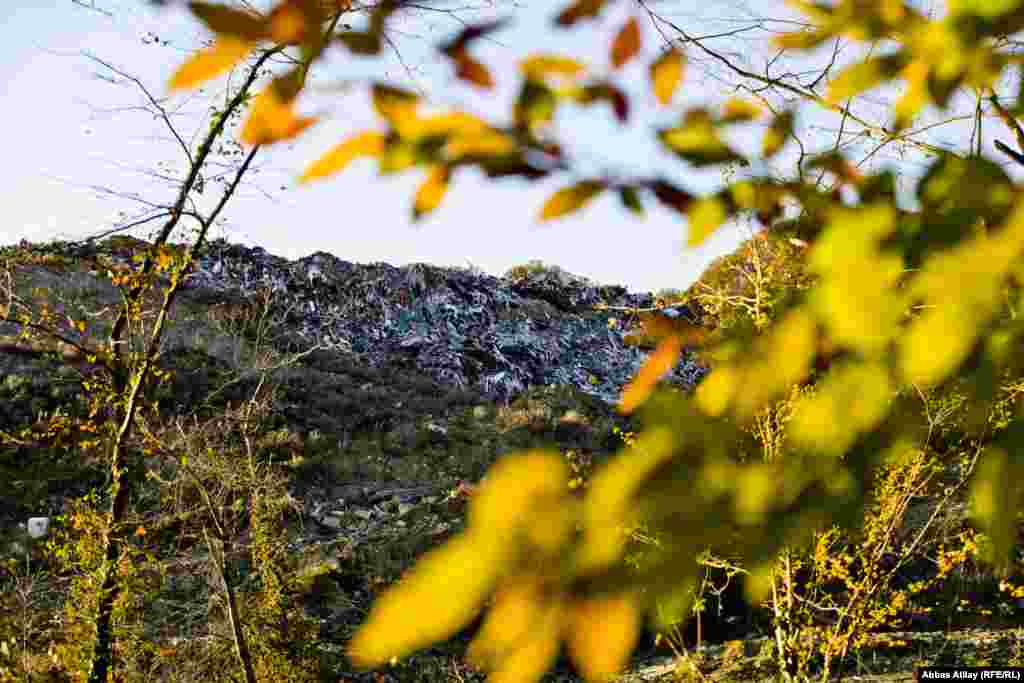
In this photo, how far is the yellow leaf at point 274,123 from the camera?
62cm

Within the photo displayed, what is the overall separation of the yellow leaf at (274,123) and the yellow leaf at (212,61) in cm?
6

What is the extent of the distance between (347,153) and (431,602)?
377 millimetres

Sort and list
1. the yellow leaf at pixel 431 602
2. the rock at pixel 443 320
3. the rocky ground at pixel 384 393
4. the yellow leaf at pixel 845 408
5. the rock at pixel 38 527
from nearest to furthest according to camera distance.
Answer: the yellow leaf at pixel 431 602
the yellow leaf at pixel 845 408
the rocky ground at pixel 384 393
the rock at pixel 38 527
the rock at pixel 443 320

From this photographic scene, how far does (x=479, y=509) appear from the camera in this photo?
1.42 feet

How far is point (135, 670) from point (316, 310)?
50.5ft

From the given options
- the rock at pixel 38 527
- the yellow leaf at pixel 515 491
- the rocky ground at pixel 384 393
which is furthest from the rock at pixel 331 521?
the yellow leaf at pixel 515 491

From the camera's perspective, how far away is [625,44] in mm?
691

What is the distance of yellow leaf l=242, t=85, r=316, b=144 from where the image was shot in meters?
0.62

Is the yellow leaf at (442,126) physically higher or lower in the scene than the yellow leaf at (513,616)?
higher

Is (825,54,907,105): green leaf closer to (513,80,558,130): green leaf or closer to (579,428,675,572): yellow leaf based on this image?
(513,80,558,130): green leaf

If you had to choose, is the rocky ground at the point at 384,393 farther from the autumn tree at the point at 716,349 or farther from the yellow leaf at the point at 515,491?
the yellow leaf at the point at 515,491

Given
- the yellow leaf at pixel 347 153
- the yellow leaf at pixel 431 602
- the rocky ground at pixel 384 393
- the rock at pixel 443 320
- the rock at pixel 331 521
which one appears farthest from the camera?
the rock at pixel 443 320

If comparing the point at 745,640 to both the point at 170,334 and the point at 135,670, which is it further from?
the point at 170,334

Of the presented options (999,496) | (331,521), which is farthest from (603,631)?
(331,521)
